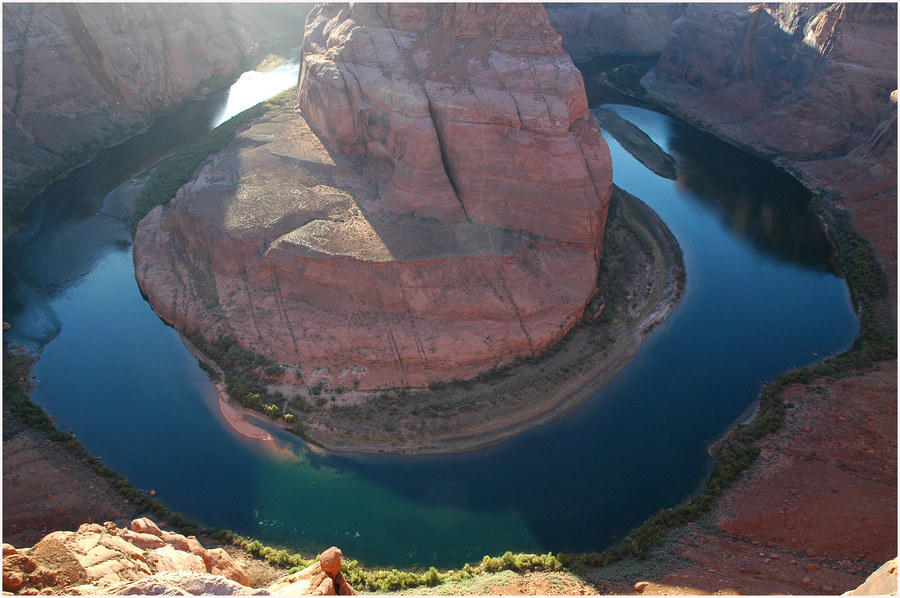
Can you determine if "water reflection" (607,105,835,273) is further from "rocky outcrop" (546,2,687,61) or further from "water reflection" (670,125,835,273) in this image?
"rocky outcrop" (546,2,687,61)

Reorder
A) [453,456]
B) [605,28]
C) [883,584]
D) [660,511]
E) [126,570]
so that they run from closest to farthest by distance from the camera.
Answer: [883,584] → [126,570] → [660,511] → [453,456] → [605,28]

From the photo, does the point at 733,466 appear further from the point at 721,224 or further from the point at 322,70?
the point at 322,70

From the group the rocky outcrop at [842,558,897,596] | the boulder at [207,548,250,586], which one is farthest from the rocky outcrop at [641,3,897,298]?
the boulder at [207,548,250,586]

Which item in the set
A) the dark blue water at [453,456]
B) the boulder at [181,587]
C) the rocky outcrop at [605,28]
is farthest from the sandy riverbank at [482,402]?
the rocky outcrop at [605,28]

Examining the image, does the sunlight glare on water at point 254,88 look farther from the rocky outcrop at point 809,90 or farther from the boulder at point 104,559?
the boulder at point 104,559

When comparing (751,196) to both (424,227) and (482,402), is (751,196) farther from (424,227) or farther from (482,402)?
(482,402)

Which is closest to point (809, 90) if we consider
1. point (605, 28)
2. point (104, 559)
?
point (605, 28)

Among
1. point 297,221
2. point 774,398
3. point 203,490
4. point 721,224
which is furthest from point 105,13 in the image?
point 774,398
